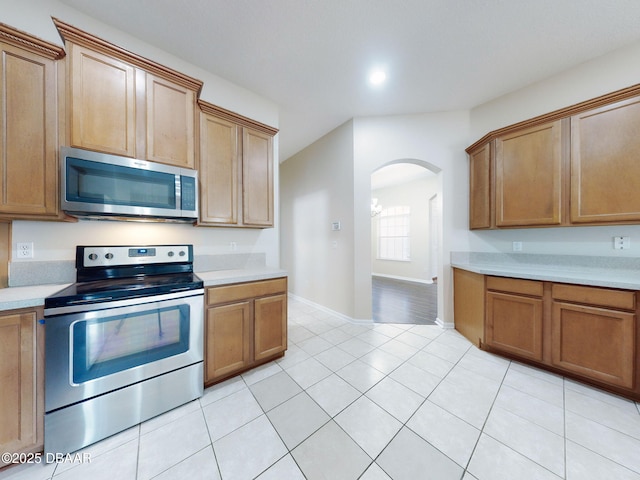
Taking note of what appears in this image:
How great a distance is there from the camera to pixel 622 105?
188 centimetres

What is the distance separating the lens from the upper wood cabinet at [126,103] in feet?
4.88

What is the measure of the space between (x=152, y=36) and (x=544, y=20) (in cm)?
328

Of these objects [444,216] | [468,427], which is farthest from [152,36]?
[468,427]

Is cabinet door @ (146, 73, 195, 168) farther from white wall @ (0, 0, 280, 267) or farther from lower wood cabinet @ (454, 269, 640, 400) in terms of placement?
lower wood cabinet @ (454, 269, 640, 400)

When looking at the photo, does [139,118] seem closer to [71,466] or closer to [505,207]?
[71,466]

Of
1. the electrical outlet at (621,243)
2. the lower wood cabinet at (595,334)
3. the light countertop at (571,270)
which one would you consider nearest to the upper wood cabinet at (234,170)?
the light countertop at (571,270)

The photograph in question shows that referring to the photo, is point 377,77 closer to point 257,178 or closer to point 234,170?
point 257,178

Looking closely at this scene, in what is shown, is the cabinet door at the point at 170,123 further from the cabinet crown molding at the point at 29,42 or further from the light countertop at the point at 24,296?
the light countertop at the point at 24,296

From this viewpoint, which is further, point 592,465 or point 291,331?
point 291,331

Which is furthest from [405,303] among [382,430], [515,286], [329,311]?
[382,430]

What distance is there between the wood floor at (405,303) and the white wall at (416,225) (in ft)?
2.01

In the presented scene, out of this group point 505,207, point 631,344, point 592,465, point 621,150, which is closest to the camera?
point 592,465

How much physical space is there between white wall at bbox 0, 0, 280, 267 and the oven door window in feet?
2.50

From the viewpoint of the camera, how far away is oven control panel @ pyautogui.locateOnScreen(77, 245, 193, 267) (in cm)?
167
